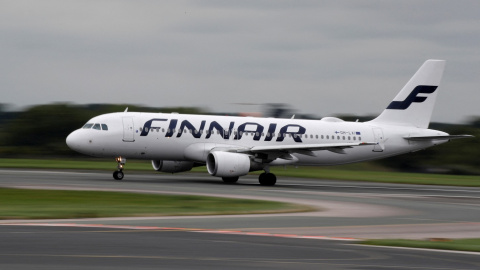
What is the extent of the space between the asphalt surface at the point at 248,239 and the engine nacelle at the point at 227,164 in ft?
36.3

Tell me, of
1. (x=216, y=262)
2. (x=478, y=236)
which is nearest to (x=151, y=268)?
(x=216, y=262)

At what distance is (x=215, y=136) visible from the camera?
150ft

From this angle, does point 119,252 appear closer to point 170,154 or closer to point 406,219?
point 406,219

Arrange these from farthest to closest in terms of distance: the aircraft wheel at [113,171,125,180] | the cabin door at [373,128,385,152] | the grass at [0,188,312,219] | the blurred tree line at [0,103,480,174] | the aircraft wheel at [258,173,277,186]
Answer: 1. the blurred tree line at [0,103,480,174]
2. the cabin door at [373,128,385,152]
3. the aircraft wheel at [258,173,277,186]
4. the aircraft wheel at [113,171,125,180]
5. the grass at [0,188,312,219]

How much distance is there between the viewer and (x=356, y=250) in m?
17.5

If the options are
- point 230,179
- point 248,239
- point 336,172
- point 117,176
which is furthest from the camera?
point 336,172

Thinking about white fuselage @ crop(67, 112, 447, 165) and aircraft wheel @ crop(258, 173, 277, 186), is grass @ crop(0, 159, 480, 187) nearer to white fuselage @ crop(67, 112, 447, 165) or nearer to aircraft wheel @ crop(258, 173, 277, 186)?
white fuselage @ crop(67, 112, 447, 165)

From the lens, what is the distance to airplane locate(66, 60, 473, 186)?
144ft

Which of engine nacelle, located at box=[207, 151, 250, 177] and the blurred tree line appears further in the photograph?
the blurred tree line

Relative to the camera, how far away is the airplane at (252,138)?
43938 millimetres

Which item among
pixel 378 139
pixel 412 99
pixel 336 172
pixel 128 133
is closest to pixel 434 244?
pixel 128 133

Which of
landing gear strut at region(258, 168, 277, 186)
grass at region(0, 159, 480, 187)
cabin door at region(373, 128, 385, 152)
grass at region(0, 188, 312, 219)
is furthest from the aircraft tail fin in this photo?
grass at region(0, 188, 312, 219)

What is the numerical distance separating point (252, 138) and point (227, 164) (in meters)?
4.16

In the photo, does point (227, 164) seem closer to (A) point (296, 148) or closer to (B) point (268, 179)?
(B) point (268, 179)
